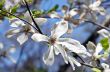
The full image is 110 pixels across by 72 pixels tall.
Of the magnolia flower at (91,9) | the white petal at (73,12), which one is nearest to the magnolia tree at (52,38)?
the white petal at (73,12)

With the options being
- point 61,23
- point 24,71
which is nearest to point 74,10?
point 61,23

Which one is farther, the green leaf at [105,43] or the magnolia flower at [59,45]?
the green leaf at [105,43]

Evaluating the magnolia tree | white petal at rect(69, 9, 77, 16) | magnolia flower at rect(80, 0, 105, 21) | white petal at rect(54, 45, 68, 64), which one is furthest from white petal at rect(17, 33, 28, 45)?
magnolia flower at rect(80, 0, 105, 21)

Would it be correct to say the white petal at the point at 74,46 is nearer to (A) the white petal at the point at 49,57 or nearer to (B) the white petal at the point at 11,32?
(A) the white petal at the point at 49,57

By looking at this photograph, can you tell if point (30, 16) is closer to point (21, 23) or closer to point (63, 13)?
point (21, 23)

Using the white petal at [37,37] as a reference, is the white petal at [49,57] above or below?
below

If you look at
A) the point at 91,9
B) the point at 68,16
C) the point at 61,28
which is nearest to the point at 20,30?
the point at 61,28

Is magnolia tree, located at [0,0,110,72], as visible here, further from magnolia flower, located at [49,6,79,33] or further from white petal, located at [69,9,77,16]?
white petal, located at [69,9,77,16]

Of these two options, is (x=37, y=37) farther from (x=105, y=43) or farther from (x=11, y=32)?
(x=105, y=43)
